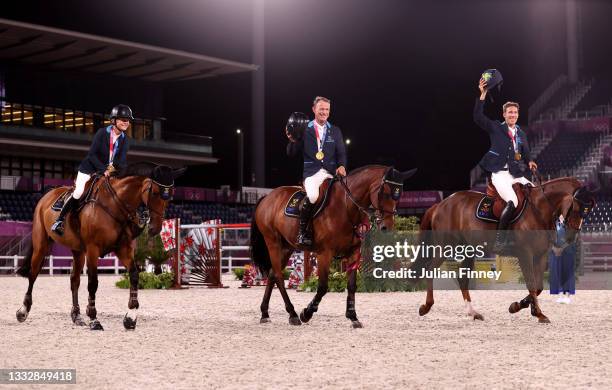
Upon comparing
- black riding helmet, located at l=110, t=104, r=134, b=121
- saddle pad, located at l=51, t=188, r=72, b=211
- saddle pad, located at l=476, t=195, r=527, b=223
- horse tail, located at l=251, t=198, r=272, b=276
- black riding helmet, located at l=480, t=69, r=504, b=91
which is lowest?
horse tail, located at l=251, t=198, r=272, b=276

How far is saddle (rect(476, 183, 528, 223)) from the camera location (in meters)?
11.6

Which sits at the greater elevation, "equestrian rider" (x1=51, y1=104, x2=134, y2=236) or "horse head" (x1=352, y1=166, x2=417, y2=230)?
"equestrian rider" (x1=51, y1=104, x2=134, y2=236)

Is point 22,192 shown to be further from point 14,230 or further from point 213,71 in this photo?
point 213,71

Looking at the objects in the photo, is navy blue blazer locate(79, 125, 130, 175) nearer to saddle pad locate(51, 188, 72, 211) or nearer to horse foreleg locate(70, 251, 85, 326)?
saddle pad locate(51, 188, 72, 211)

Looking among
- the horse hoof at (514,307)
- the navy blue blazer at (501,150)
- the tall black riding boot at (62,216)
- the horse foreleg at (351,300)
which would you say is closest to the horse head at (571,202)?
the navy blue blazer at (501,150)

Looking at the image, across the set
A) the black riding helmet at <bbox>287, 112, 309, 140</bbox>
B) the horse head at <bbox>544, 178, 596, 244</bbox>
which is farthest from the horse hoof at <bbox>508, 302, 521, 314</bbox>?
the black riding helmet at <bbox>287, 112, 309, 140</bbox>

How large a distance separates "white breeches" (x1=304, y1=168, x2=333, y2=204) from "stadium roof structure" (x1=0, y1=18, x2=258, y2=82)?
3600 centimetres

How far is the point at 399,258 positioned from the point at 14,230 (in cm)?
2097

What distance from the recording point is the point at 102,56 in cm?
5134

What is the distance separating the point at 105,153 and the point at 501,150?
17.8 feet

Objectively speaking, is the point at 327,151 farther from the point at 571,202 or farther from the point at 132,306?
the point at 571,202

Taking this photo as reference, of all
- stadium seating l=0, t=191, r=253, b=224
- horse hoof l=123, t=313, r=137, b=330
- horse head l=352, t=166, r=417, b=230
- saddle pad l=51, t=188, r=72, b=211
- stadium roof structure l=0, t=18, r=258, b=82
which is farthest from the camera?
stadium roof structure l=0, t=18, r=258, b=82

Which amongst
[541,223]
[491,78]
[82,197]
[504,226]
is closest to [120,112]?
[82,197]

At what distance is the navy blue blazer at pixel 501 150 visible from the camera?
11.8m
